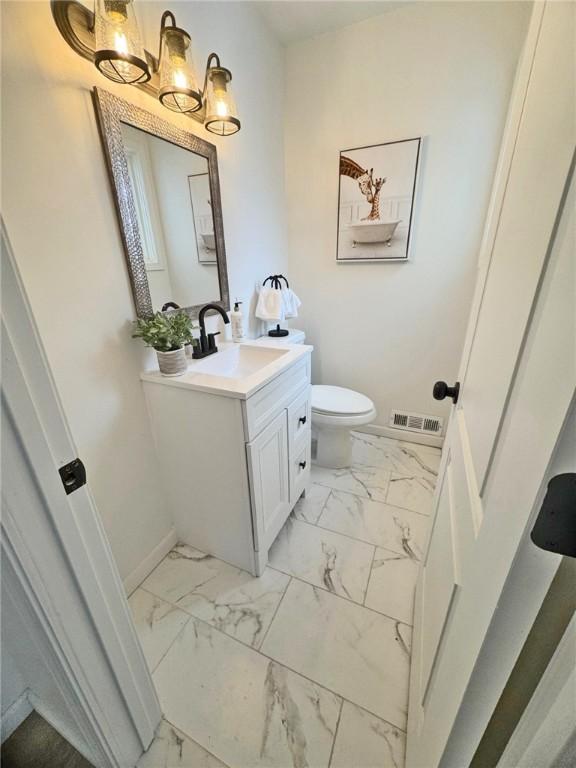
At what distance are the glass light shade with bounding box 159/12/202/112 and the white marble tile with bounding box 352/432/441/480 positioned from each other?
6.75 feet

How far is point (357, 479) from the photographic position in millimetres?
1954

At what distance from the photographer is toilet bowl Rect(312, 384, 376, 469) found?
184cm

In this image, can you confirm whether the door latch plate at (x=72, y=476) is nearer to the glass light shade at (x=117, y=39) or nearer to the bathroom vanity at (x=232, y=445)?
the bathroom vanity at (x=232, y=445)

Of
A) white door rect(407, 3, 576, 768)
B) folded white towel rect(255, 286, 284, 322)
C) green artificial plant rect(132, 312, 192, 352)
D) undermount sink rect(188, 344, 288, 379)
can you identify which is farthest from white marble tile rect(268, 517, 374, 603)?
folded white towel rect(255, 286, 284, 322)

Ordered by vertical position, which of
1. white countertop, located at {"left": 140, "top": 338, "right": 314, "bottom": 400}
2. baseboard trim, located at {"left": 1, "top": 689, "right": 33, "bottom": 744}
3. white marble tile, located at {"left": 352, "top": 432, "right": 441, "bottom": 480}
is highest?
white countertop, located at {"left": 140, "top": 338, "right": 314, "bottom": 400}

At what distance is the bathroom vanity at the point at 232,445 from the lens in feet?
3.71

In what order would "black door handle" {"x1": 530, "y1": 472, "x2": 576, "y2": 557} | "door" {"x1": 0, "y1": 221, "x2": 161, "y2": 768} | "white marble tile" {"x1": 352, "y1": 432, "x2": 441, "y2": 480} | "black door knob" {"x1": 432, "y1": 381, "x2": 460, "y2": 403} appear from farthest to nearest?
"white marble tile" {"x1": 352, "y1": 432, "x2": 441, "y2": 480}, "black door knob" {"x1": 432, "y1": 381, "x2": 460, "y2": 403}, "door" {"x1": 0, "y1": 221, "x2": 161, "y2": 768}, "black door handle" {"x1": 530, "y1": 472, "x2": 576, "y2": 557}

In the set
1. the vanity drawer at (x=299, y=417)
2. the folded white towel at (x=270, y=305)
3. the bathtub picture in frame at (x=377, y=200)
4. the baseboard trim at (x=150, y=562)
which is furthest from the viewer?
the folded white towel at (x=270, y=305)

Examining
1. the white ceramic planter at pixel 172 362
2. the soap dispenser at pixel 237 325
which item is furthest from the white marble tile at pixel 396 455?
the white ceramic planter at pixel 172 362

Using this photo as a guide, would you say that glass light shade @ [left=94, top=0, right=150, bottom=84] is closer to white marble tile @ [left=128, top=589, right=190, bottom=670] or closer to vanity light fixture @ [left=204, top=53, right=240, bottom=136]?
vanity light fixture @ [left=204, top=53, right=240, bottom=136]

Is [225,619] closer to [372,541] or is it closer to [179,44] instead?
[372,541]

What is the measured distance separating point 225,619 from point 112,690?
0.51 metres

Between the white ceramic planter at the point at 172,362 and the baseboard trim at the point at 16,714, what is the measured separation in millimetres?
1078

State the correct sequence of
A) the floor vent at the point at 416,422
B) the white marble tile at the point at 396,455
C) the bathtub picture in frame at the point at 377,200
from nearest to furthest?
the bathtub picture in frame at the point at 377,200 < the white marble tile at the point at 396,455 < the floor vent at the point at 416,422
